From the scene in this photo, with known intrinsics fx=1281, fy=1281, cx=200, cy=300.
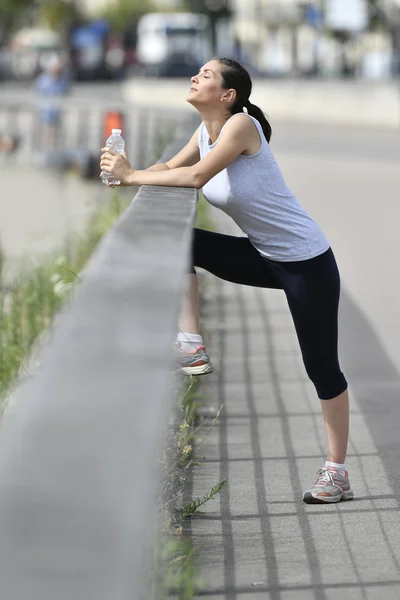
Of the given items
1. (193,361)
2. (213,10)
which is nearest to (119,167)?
(193,361)

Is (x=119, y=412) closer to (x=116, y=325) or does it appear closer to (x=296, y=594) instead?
(x=116, y=325)

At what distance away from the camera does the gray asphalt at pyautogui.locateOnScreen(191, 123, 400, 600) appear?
408 cm

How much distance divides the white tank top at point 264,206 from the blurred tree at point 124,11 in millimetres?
109272

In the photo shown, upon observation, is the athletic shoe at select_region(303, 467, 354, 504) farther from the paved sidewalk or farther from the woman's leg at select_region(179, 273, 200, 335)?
the woman's leg at select_region(179, 273, 200, 335)

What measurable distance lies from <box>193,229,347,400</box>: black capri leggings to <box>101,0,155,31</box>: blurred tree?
10918cm

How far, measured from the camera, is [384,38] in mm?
67000

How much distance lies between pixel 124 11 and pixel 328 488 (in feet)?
370

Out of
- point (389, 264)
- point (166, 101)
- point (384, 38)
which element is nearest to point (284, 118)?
point (166, 101)

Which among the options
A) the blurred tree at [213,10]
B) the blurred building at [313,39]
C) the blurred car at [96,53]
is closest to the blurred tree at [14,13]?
the blurred car at [96,53]

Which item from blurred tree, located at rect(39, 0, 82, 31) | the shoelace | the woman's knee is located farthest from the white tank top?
blurred tree, located at rect(39, 0, 82, 31)

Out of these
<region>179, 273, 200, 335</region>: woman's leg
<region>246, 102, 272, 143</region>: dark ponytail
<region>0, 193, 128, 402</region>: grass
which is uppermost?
<region>246, 102, 272, 143</region>: dark ponytail

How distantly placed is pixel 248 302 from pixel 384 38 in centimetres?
5970

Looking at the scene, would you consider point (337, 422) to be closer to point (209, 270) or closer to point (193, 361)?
point (193, 361)

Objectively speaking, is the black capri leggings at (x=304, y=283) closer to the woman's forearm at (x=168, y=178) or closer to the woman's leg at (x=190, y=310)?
the woman's leg at (x=190, y=310)
